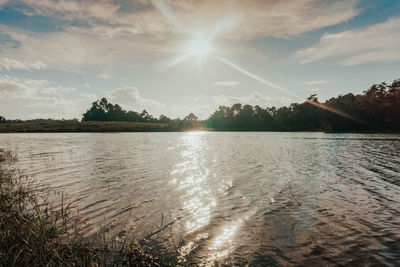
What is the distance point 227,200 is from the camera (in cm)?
1323

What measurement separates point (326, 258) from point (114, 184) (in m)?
14.3

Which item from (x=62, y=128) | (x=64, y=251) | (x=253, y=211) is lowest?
(x=253, y=211)

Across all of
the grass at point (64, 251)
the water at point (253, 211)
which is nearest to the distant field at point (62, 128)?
the water at point (253, 211)

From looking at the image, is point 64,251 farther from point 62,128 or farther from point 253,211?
point 62,128

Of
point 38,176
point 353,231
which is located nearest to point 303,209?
point 353,231

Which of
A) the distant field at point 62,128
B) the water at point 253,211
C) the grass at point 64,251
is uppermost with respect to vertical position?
the distant field at point 62,128

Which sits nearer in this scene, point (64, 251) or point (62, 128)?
point (64, 251)

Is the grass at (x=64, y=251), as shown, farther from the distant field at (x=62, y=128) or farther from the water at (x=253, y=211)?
the distant field at (x=62, y=128)

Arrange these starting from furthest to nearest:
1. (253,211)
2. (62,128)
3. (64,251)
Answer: (62,128) < (253,211) < (64,251)

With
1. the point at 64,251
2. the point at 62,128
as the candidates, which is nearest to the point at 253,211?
the point at 64,251

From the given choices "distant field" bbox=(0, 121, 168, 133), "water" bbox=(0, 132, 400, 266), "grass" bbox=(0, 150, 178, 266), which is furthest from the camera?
"distant field" bbox=(0, 121, 168, 133)

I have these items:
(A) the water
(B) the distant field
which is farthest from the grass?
(B) the distant field

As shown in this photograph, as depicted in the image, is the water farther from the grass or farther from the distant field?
the distant field

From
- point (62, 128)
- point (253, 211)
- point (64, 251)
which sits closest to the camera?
point (64, 251)
